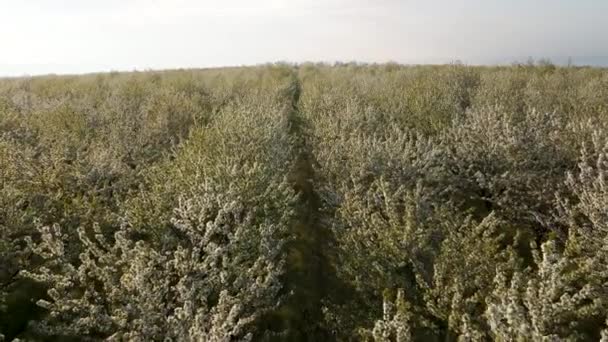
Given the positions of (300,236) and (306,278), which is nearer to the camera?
(306,278)

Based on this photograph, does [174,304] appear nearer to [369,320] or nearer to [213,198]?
[213,198]

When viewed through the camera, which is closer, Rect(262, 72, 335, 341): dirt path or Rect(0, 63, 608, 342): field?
Rect(0, 63, 608, 342): field

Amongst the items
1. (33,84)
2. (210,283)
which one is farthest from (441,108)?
(33,84)

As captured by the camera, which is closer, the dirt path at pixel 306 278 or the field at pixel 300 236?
the field at pixel 300 236

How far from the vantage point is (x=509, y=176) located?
18.5 meters

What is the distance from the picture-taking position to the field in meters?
8.70

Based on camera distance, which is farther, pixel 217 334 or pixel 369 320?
pixel 369 320

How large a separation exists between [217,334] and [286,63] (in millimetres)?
89159

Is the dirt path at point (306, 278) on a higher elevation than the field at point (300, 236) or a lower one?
lower

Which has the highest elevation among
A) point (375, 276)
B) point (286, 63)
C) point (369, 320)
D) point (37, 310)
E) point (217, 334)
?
point (286, 63)

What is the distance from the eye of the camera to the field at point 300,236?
870 centimetres

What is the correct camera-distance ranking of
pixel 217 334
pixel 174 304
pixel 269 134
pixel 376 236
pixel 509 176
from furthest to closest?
pixel 269 134 < pixel 509 176 < pixel 376 236 < pixel 174 304 < pixel 217 334

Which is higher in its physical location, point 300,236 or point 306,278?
point 300,236

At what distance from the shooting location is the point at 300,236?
21156 mm
